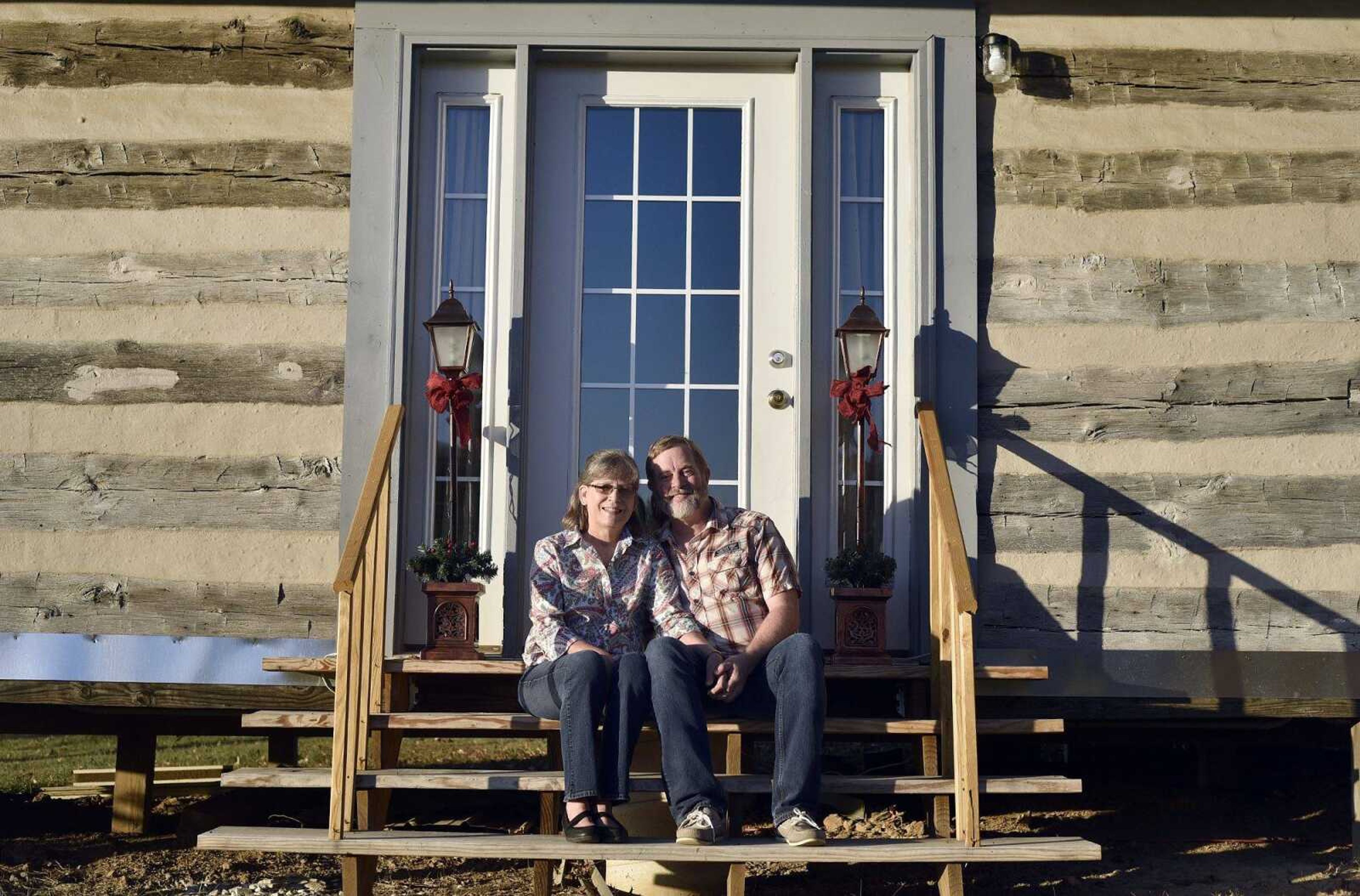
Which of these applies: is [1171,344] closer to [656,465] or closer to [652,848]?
[656,465]

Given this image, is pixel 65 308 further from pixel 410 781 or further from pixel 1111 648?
pixel 1111 648

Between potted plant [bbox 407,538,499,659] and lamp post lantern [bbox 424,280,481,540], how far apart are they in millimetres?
119

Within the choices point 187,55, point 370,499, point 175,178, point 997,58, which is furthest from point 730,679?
point 187,55

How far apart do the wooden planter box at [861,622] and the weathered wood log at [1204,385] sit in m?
0.76

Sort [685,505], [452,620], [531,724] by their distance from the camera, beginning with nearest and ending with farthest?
1. [531,724]
2. [685,505]
3. [452,620]

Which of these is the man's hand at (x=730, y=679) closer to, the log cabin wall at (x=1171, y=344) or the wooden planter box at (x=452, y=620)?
the wooden planter box at (x=452, y=620)

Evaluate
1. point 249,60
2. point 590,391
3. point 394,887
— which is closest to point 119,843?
point 394,887

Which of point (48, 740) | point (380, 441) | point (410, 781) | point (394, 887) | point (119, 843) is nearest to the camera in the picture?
point (410, 781)

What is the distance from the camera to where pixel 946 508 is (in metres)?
3.54

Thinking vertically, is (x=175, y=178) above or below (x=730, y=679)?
above

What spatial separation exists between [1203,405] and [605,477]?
6.34ft

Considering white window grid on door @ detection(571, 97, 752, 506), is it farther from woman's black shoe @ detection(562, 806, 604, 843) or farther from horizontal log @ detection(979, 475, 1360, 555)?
woman's black shoe @ detection(562, 806, 604, 843)

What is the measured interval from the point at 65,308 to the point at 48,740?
14.4ft

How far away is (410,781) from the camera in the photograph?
336 centimetres
